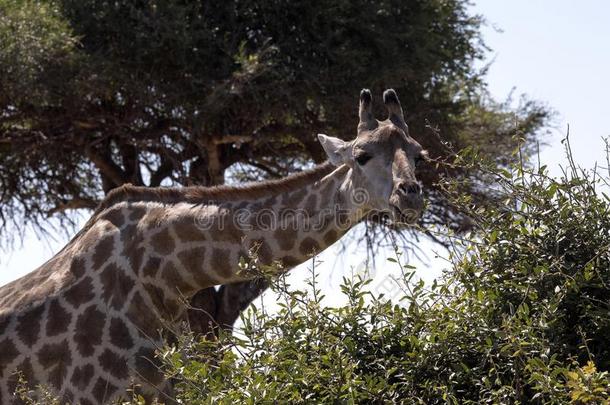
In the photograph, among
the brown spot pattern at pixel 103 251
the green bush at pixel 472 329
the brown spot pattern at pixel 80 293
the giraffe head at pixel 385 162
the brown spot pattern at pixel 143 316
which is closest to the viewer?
the green bush at pixel 472 329

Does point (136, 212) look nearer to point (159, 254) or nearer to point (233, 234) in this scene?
point (159, 254)

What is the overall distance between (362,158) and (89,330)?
2228 millimetres

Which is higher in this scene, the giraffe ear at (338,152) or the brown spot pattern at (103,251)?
the giraffe ear at (338,152)

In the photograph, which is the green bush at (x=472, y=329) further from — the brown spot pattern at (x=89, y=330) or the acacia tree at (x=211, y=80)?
the acacia tree at (x=211, y=80)

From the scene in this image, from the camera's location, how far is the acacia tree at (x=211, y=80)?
15000mm

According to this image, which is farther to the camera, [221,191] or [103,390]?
[221,191]

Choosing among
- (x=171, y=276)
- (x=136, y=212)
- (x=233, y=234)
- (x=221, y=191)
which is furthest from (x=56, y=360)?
(x=221, y=191)

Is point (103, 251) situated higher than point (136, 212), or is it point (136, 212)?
point (136, 212)

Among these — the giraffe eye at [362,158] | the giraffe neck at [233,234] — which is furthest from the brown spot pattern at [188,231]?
the giraffe eye at [362,158]

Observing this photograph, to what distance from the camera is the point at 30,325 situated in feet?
25.4

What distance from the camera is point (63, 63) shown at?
15.0 metres

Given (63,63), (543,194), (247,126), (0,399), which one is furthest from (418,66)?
(543,194)

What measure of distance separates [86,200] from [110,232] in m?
10.3

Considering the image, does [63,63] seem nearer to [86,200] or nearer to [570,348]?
[86,200]
